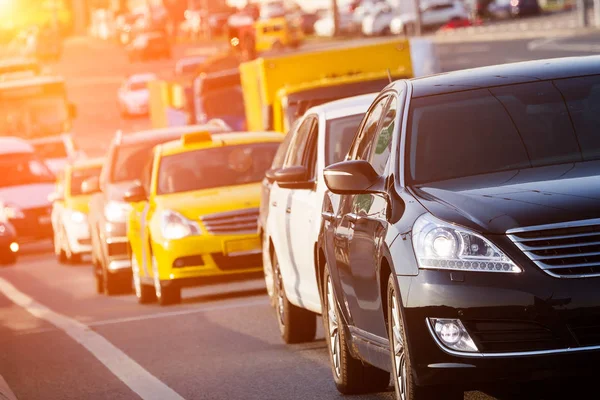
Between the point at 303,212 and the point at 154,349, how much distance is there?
2.22 meters

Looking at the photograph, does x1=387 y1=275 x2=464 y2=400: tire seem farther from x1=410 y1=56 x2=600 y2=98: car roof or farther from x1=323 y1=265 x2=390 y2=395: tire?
x1=323 y1=265 x2=390 y2=395: tire

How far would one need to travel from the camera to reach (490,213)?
745cm

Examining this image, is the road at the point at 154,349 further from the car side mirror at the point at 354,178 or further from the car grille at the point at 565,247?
the car grille at the point at 565,247

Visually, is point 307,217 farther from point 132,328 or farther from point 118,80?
point 118,80

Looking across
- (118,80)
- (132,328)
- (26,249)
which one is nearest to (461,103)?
(132,328)

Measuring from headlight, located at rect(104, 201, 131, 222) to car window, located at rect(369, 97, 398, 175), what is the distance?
504 inches

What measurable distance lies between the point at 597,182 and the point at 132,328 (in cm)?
882

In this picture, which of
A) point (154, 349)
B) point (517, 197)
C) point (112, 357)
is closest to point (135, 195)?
point (154, 349)

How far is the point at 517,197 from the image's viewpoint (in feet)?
24.9

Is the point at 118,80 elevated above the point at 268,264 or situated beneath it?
situated beneath

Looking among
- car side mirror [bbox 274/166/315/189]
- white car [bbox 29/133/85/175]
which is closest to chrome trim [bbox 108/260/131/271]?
car side mirror [bbox 274/166/315/189]

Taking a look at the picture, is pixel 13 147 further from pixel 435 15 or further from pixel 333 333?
pixel 435 15

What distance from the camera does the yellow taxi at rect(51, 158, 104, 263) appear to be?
29.2 m

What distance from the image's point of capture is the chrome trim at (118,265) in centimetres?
2119
